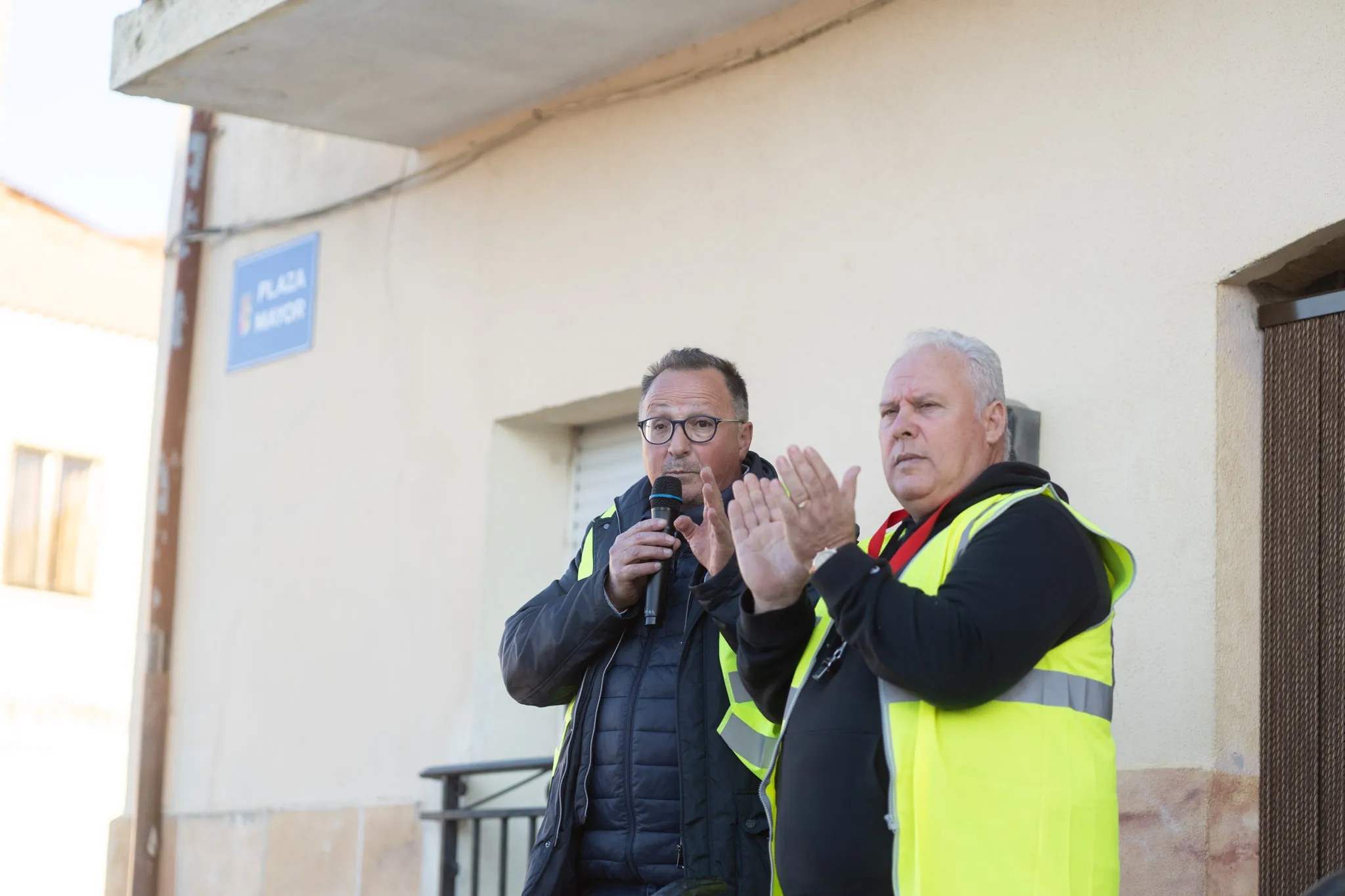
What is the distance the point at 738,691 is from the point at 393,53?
11.6 ft

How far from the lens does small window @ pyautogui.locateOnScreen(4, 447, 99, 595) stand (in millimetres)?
14641

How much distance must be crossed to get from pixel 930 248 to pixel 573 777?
216 cm

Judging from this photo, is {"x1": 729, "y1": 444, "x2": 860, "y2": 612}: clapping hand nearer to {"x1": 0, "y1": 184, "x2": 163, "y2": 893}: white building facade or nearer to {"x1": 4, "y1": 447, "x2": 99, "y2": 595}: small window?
{"x1": 0, "y1": 184, "x2": 163, "y2": 893}: white building facade

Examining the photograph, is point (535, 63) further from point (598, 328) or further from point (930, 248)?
point (930, 248)

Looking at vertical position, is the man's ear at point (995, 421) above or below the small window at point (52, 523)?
below

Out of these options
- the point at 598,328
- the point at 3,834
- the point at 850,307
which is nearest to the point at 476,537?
the point at 598,328

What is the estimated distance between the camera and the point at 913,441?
10.2ft

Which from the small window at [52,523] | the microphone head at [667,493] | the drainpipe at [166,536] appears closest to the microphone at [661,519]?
the microphone head at [667,493]

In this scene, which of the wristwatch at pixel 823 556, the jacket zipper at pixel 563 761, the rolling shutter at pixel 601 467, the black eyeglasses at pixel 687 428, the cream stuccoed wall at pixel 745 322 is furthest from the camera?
the rolling shutter at pixel 601 467

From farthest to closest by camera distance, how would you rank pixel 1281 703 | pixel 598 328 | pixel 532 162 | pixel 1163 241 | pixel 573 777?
1. pixel 532 162
2. pixel 598 328
3. pixel 1163 241
4. pixel 1281 703
5. pixel 573 777

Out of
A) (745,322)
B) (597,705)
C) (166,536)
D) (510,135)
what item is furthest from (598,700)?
(166,536)

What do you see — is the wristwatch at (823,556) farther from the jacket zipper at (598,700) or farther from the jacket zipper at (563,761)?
the jacket zipper at (563,761)

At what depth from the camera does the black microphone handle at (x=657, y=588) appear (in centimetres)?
351

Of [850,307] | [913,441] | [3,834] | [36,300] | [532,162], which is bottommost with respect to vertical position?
[3,834]
